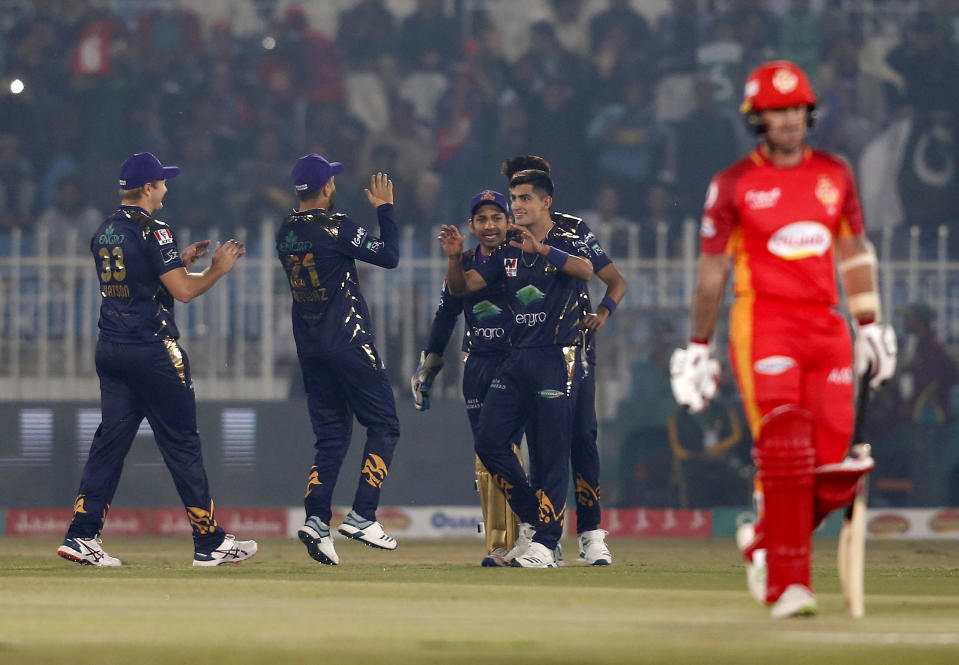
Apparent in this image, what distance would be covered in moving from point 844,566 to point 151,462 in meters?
10.0

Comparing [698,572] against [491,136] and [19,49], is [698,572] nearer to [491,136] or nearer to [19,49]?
[491,136]

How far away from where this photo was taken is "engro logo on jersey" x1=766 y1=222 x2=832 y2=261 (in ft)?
19.2

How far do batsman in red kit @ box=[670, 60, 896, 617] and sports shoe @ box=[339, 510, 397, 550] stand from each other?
11.9 feet

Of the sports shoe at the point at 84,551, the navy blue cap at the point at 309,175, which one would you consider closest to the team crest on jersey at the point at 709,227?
the navy blue cap at the point at 309,175

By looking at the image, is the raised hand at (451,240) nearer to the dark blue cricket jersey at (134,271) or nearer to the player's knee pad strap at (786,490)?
the dark blue cricket jersey at (134,271)

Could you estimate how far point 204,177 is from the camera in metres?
19.4

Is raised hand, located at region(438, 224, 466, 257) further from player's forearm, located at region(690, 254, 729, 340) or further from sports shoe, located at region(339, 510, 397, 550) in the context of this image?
player's forearm, located at region(690, 254, 729, 340)

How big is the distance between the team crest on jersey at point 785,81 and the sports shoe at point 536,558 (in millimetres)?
3710

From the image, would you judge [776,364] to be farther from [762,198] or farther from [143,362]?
[143,362]

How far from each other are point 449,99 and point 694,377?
1473 centimetres

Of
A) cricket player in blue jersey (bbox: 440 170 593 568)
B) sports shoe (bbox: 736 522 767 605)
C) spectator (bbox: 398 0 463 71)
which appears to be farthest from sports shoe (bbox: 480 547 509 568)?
spectator (bbox: 398 0 463 71)

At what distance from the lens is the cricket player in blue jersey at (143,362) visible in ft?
29.2

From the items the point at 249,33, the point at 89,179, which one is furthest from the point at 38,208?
the point at 249,33

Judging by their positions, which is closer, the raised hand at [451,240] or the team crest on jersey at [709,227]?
the team crest on jersey at [709,227]
